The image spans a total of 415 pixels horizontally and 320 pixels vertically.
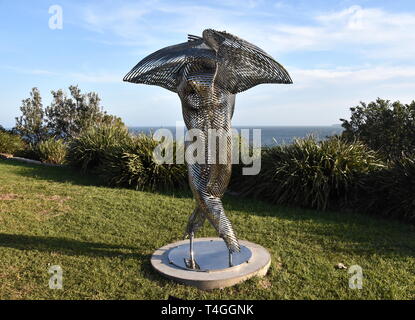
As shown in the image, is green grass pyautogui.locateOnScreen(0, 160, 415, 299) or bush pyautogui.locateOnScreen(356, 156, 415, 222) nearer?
green grass pyautogui.locateOnScreen(0, 160, 415, 299)

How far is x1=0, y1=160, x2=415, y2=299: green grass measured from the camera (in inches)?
157

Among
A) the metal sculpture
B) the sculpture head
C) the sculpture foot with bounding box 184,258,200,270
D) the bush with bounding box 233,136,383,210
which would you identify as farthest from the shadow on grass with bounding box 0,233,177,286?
the bush with bounding box 233,136,383,210

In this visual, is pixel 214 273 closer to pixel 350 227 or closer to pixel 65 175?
pixel 350 227

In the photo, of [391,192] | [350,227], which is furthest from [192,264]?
[391,192]

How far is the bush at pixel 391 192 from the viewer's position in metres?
6.79

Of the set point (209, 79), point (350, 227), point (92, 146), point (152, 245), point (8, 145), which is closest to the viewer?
point (209, 79)

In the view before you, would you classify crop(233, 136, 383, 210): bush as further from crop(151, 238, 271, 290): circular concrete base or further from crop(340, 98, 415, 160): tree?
crop(151, 238, 271, 290): circular concrete base

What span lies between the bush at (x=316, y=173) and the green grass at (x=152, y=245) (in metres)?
0.42

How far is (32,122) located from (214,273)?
52.0ft

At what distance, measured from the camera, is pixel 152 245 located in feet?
17.5

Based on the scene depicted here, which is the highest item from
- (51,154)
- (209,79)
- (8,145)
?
(209,79)

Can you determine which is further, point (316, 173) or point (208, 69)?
Answer: point (316, 173)

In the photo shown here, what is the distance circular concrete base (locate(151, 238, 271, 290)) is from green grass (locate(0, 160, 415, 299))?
77mm

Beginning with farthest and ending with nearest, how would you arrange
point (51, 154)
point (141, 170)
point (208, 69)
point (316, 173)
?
1. point (51, 154)
2. point (141, 170)
3. point (316, 173)
4. point (208, 69)
